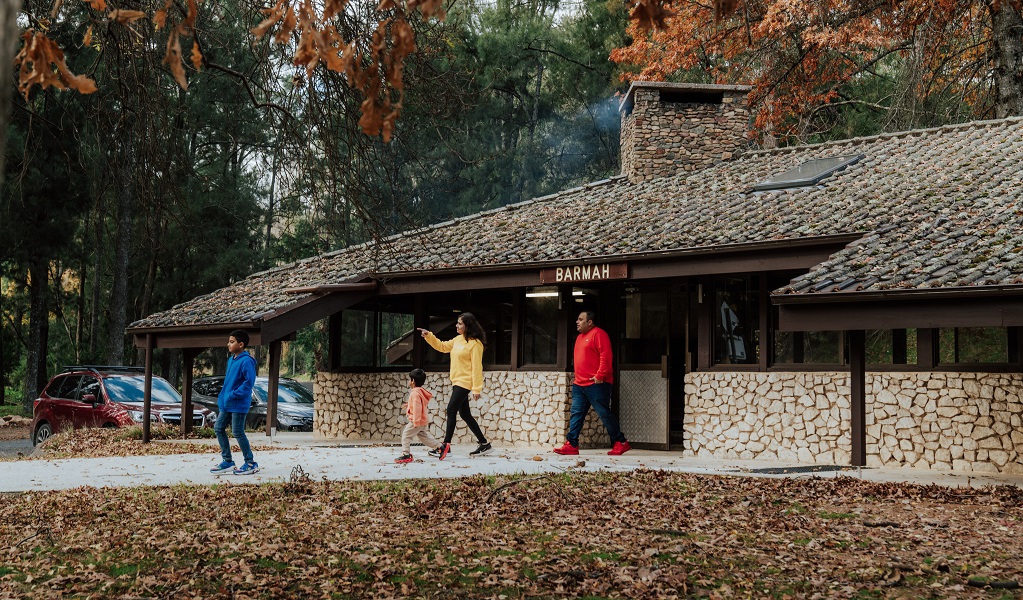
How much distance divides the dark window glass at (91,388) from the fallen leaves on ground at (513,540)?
34.6 feet

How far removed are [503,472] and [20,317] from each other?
37.0 m

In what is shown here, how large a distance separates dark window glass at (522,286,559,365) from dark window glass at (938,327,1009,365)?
5.87 meters

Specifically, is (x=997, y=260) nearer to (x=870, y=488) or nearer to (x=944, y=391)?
(x=944, y=391)

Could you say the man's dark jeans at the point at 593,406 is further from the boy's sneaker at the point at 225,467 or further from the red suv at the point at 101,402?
the red suv at the point at 101,402

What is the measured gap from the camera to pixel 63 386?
1956 centimetres

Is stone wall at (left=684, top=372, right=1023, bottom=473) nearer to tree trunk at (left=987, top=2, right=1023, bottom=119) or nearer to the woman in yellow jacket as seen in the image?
the woman in yellow jacket

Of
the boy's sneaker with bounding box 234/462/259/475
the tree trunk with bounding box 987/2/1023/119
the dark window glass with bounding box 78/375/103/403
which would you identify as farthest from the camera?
the tree trunk with bounding box 987/2/1023/119

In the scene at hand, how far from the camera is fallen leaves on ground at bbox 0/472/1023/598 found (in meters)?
5.38

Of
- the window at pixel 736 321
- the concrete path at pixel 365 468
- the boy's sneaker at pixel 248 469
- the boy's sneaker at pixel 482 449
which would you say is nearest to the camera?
the concrete path at pixel 365 468

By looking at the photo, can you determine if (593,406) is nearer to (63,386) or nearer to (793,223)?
(793,223)

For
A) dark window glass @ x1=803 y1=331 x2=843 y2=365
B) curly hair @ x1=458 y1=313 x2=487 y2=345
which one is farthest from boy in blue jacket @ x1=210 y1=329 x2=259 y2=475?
dark window glass @ x1=803 y1=331 x2=843 y2=365

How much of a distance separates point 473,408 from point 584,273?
135 inches

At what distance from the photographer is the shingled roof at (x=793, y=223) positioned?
1121cm

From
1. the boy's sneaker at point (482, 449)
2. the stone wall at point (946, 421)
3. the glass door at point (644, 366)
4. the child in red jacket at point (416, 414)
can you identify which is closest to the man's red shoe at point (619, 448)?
the boy's sneaker at point (482, 449)
